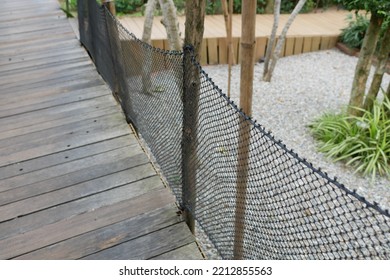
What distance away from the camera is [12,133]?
2.38 metres

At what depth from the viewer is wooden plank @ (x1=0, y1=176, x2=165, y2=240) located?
1658 millimetres

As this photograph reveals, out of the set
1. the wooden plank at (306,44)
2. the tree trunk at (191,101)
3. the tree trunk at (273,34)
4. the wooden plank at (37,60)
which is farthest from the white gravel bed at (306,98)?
the wooden plank at (37,60)

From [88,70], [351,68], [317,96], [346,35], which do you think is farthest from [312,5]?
[88,70]

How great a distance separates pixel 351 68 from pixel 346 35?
90 centimetres

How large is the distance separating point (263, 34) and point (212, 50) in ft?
3.23

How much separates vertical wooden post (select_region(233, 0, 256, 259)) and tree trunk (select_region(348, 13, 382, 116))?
2361 millimetres

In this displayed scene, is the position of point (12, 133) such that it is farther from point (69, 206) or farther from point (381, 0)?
point (381, 0)

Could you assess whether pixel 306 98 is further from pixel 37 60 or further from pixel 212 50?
pixel 37 60

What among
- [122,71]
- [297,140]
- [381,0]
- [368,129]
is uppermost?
[381,0]

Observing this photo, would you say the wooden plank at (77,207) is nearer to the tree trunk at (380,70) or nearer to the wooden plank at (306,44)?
the tree trunk at (380,70)

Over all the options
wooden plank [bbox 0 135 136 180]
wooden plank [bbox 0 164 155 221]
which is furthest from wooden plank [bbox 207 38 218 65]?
wooden plank [bbox 0 164 155 221]

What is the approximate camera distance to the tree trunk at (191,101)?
142cm

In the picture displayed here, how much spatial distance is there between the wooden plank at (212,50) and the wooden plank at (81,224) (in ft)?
13.7

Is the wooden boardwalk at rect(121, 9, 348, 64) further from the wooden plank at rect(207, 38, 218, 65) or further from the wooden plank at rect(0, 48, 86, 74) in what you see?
the wooden plank at rect(0, 48, 86, 74)
